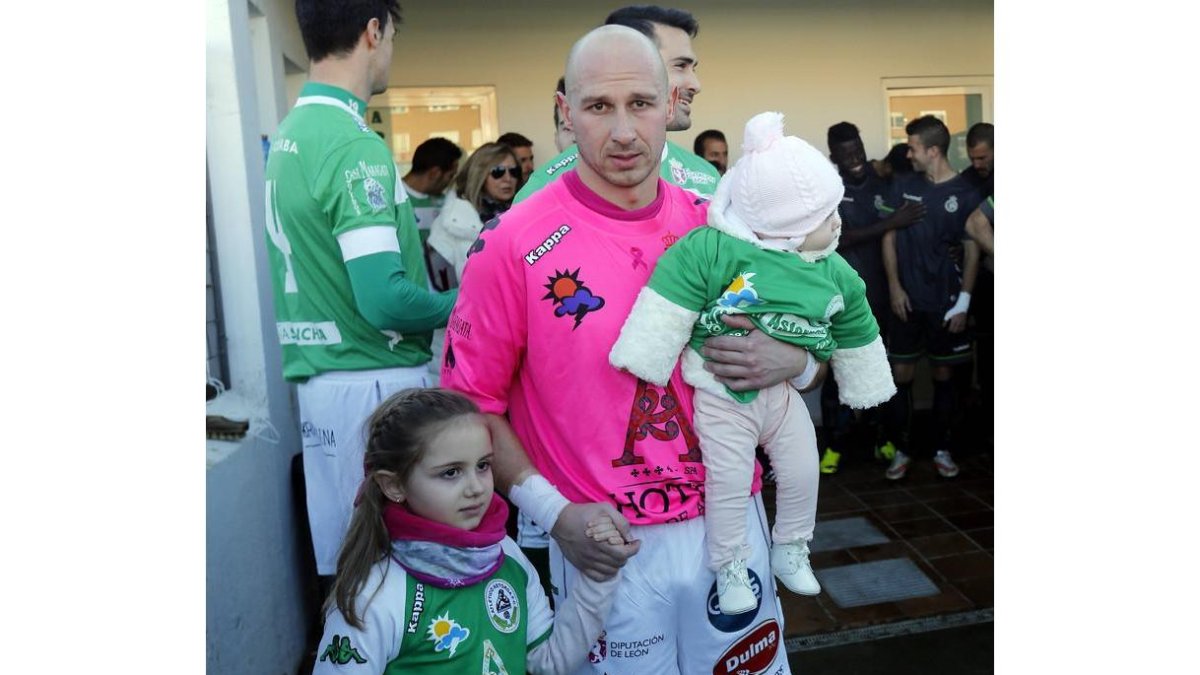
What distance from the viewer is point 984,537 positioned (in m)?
4.96

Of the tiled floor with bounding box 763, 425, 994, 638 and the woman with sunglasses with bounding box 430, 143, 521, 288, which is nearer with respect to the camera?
the tiled floor with bounding box 763, 425, 994, 638

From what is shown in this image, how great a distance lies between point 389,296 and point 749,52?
5.09 m

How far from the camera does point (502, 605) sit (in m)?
1.95

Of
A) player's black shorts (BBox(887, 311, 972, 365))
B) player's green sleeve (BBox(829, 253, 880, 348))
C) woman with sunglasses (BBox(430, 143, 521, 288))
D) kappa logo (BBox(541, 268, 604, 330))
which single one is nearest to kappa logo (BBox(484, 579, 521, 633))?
kappa logo (BBox(541, 268, 604, 330))

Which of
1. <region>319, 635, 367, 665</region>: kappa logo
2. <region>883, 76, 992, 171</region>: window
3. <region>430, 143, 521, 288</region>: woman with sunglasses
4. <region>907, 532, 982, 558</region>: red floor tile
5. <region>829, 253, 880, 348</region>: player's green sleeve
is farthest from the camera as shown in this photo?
<region>883, 76, 992, 171</region>: window

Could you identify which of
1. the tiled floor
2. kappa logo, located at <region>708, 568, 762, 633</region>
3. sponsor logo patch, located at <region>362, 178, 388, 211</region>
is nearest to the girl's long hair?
kappa logo, located at <region>708, 568, 762, 633</region>

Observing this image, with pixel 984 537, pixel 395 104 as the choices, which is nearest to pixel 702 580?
pixel 984 537

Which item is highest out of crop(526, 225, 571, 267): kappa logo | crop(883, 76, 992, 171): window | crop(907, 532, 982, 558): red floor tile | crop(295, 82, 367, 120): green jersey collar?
crop(883, 76, 992, 171): window

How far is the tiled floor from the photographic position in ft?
13.5

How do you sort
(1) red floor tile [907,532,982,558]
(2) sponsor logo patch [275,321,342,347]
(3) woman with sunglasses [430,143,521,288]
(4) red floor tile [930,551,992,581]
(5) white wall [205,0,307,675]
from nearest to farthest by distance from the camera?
(2) sponsor logo patch [275,321,342,347], (5) white wall [205,0,307,675], (4) red floor tile [930,551,992,581], (1) red floor tile [907,532,982,558], (3) woman with sunglasses [430,143,521,288]

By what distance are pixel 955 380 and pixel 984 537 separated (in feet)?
5.31

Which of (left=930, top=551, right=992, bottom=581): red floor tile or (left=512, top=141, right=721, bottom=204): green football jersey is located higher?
(left=512, top=141, right=721, bottom=204): green football jersey

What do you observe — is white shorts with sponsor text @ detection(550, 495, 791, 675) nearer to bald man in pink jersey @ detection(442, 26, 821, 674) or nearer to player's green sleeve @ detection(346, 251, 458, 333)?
bald man in pink jersey @ detection(442, 26, 821, 674)

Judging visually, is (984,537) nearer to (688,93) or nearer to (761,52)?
(688,93)
